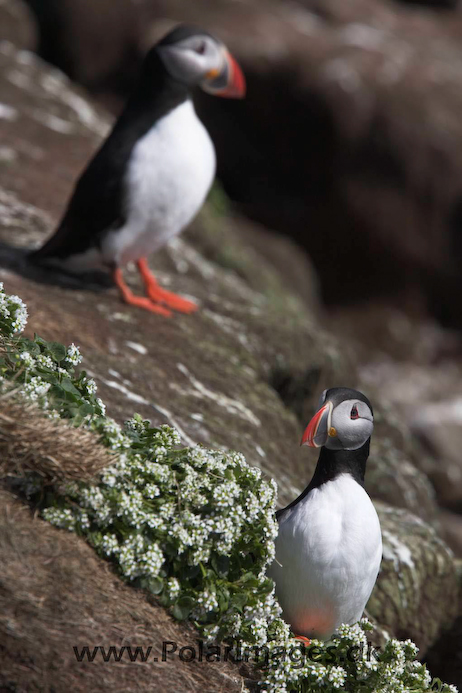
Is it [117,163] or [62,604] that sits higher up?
[117,163]

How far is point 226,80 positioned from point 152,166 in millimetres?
922

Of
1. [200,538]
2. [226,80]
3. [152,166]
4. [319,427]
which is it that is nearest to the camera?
[200,538]

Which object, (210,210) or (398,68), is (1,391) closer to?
(210,210)

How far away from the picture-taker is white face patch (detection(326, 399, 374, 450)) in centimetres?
353

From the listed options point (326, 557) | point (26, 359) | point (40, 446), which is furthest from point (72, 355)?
point (326, 557)

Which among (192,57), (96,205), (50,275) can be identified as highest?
(192,57)

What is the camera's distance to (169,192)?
5.77 m

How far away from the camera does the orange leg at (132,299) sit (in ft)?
20.4

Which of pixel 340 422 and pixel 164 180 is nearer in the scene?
pixel 340 422

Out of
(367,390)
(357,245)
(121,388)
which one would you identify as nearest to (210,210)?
(357,245)

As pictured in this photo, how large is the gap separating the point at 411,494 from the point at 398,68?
8312 mm

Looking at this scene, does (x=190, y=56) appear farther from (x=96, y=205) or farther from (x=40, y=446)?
(x=40, y=446)

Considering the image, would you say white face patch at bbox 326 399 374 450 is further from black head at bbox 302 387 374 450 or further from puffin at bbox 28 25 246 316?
puffin at bbox 28 25 246 316

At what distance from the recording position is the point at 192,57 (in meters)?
5.87
